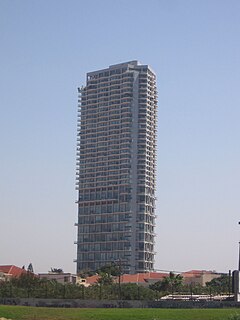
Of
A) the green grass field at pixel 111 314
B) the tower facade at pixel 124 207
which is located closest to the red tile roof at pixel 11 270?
the tower facade at pixel 124 207

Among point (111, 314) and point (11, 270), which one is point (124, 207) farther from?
point (111, 314)

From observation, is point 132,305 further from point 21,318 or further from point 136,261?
point 136,261

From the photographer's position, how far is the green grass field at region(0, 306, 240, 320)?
49000 mm

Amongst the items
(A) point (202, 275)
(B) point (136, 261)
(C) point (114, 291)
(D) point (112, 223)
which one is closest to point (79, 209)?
(D) point (112, 223)


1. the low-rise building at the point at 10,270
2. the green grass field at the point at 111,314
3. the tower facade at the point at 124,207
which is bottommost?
the green grass field at the point at 111,314

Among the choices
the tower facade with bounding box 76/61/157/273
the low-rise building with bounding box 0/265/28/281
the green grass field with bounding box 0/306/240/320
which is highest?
the tower facade with bounding box 76/61/157/273

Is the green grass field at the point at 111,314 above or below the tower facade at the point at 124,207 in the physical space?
below

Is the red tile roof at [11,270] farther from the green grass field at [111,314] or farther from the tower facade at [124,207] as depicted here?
the green grass field at [111,314]

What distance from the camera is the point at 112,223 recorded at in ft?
626

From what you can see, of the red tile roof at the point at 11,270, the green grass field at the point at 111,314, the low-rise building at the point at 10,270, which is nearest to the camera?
the green grass field at the point at 111,314

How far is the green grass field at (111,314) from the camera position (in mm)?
49000

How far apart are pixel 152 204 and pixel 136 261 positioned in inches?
727

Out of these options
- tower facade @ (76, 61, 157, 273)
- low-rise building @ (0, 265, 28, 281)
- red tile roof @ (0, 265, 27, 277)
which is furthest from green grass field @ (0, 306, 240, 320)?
tower facade @ (76, 61, 157, 273)

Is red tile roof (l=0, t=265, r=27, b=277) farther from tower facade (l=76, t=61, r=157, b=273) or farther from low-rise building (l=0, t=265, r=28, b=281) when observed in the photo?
tower facade (l=76, t=61, r=157, b=273)
